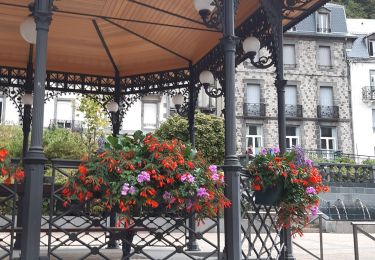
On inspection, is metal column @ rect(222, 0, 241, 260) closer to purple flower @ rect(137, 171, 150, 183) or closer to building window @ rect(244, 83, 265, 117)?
purple flower @ rect(137, 171, 150, 183)

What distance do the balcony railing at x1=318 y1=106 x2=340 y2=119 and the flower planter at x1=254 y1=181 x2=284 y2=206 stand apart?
30.0 metres

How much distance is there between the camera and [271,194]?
17.0 feet

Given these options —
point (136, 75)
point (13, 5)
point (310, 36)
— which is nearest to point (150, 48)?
point (136, 75)

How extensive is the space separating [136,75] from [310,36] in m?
27.5

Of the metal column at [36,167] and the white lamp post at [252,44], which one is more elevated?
the white lamp post at [252,44]

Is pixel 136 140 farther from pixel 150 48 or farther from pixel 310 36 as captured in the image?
pixel 310 36

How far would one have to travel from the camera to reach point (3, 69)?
355 inches

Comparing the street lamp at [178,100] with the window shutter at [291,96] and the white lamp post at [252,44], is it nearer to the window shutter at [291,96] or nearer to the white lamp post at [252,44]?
the white lamp post at [252,44]

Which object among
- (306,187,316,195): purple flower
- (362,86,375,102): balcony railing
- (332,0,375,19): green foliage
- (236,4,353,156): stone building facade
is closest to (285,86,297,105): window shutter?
(236,4,353,156): stone building facade

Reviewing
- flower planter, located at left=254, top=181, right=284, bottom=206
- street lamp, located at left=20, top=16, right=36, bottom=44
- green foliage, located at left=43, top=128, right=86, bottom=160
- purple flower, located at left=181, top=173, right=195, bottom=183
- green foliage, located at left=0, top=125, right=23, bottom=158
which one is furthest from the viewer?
green foliage, located at left=0, top=125, right=23, bottom=158

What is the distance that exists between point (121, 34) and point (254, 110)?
2589 cm

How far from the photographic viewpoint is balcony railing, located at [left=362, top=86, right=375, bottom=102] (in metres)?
34.4

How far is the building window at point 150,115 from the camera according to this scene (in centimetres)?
3331

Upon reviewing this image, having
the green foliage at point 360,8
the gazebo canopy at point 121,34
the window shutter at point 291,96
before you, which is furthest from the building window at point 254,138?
the gazebo canopy at point 121,34
